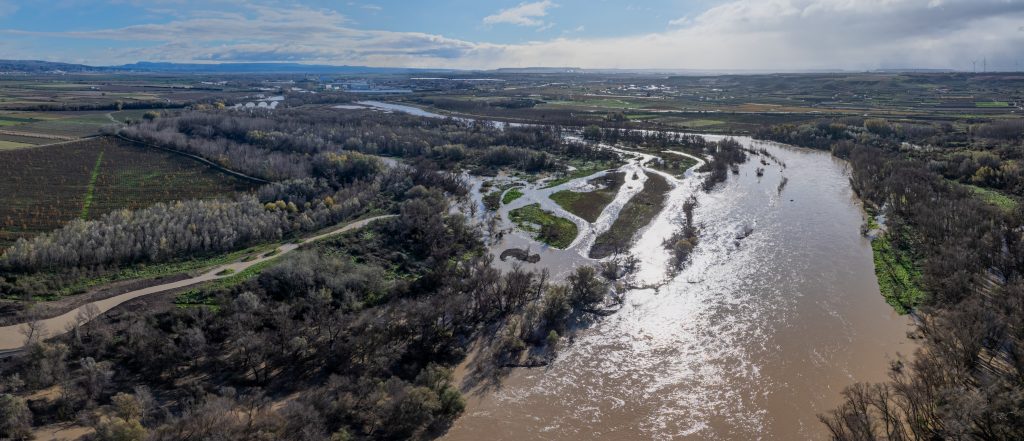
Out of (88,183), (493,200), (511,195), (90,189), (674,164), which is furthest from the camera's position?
(674,164)

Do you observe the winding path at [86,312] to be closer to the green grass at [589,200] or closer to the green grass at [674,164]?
the green grass at [589,200]

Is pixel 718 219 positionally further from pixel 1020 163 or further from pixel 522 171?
pixel 1020 163

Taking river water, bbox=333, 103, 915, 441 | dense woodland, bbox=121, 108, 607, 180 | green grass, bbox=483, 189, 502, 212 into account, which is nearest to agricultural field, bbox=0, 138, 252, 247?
dense woodland, bbox=121, 108, 607, 180

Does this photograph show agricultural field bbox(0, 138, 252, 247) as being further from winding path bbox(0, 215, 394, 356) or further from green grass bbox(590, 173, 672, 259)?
green grass bbox(590, 173, 672, 259)

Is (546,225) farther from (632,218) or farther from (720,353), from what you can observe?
(720,353)

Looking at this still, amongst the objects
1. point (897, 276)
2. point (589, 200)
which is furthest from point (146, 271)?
point (897, 276)

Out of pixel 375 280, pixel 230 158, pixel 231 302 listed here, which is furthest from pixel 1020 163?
pixel 230 158
